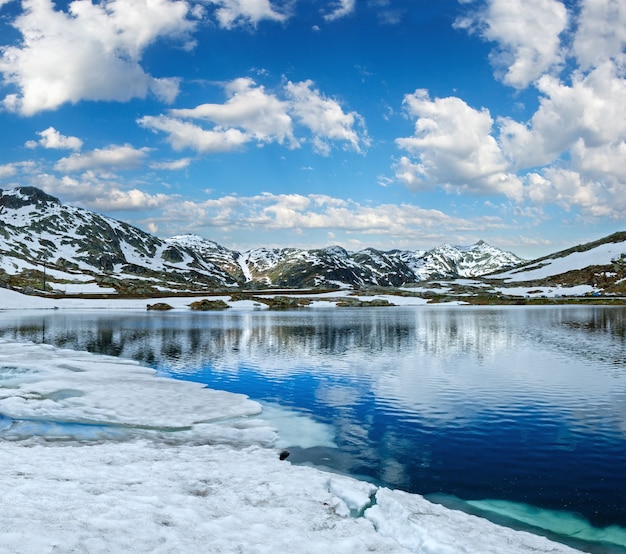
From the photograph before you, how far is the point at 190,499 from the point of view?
11758 millimetres

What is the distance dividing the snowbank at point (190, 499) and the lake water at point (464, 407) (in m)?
2.41

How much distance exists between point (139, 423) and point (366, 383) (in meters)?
14.6

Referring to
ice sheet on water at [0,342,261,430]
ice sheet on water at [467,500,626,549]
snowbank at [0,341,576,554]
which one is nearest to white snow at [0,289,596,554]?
snowbank at [0,341,576,554]

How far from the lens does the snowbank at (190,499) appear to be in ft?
31.3

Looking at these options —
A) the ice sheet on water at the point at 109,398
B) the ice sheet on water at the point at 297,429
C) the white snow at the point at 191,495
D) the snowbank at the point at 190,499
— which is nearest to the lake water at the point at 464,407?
the ice sheet on water at the point at 297,429

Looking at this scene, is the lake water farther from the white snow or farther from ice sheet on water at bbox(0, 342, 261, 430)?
ice sheet on water at bbox(0, 342, 261, 430)

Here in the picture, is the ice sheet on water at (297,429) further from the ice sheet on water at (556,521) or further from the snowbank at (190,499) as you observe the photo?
the ice sheet on water at (556,521)

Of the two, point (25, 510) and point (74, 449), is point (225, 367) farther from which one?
point (25, 510)

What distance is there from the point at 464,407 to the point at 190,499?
16.3 metres

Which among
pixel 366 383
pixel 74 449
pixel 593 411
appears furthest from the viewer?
pixel 366 383

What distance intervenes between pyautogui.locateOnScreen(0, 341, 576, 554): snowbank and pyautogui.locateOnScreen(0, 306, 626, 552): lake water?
2.41m

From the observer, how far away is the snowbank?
9.54 m

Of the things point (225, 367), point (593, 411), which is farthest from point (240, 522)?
point (225, 367)

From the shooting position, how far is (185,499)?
1173 centimetres
